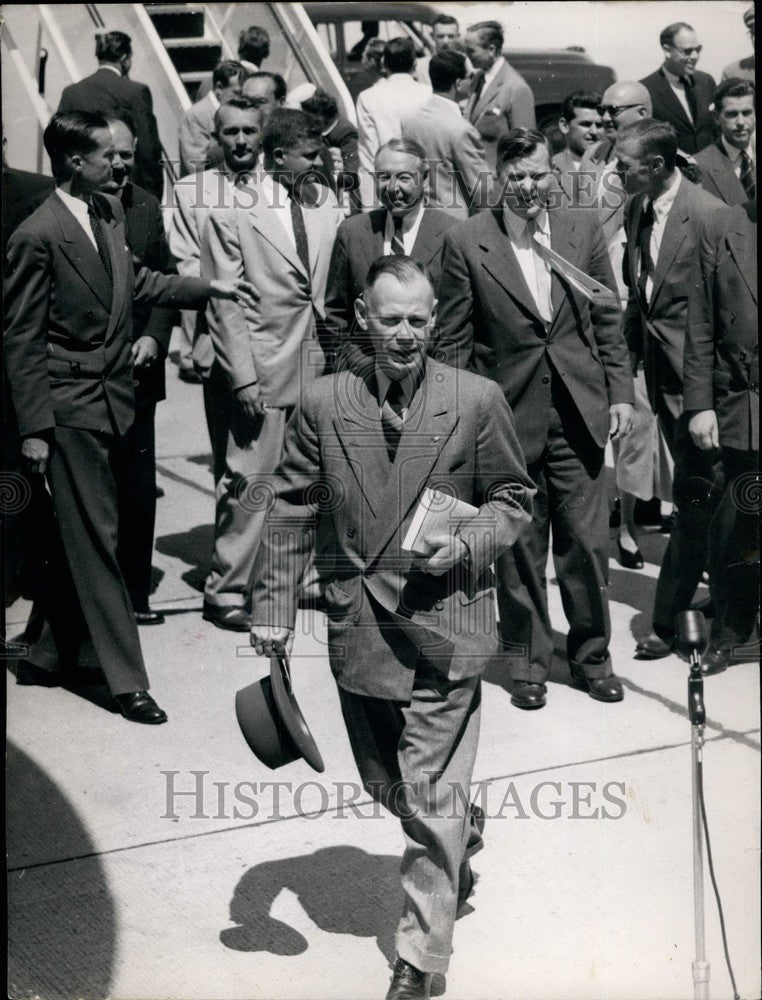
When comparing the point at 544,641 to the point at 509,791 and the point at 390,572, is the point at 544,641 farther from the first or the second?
the point at 390,572

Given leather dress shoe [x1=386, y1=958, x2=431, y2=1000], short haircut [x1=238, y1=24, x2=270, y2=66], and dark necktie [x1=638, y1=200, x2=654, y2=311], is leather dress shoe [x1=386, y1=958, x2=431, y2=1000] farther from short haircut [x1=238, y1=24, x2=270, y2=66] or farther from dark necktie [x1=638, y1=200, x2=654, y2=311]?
short haircut [x1=238, y1=24, x2=270, y2=66]

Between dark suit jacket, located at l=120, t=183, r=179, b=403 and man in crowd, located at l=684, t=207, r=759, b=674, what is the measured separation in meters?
2.26

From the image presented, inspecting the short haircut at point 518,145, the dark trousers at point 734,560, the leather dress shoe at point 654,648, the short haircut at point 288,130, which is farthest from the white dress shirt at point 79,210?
the leather dress shoe at point 654,648

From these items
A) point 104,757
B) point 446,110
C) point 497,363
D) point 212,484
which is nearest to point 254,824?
point 104,757

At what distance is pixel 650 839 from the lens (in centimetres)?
463

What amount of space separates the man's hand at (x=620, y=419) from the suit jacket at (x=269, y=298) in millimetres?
1417

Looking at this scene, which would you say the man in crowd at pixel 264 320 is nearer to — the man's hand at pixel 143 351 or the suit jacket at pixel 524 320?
the man's hand at pixel 143 351

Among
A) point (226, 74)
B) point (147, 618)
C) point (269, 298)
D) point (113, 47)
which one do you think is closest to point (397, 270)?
point (269, 298)

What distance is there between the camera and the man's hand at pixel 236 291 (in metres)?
6.04

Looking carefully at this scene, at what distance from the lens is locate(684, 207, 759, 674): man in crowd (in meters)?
5.66

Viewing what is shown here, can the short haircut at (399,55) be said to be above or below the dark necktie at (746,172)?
above

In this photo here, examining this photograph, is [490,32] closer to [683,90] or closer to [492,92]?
[492,92]

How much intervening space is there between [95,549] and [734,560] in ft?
8.76

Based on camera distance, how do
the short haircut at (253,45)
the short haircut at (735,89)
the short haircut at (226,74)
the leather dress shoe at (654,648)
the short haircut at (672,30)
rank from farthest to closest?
the short haircut at (253,45) < the short haircut at (672,30) < the short haircut at (226,74) < the short haircut at (735,89) < the leather dress shoe at (654,648)
